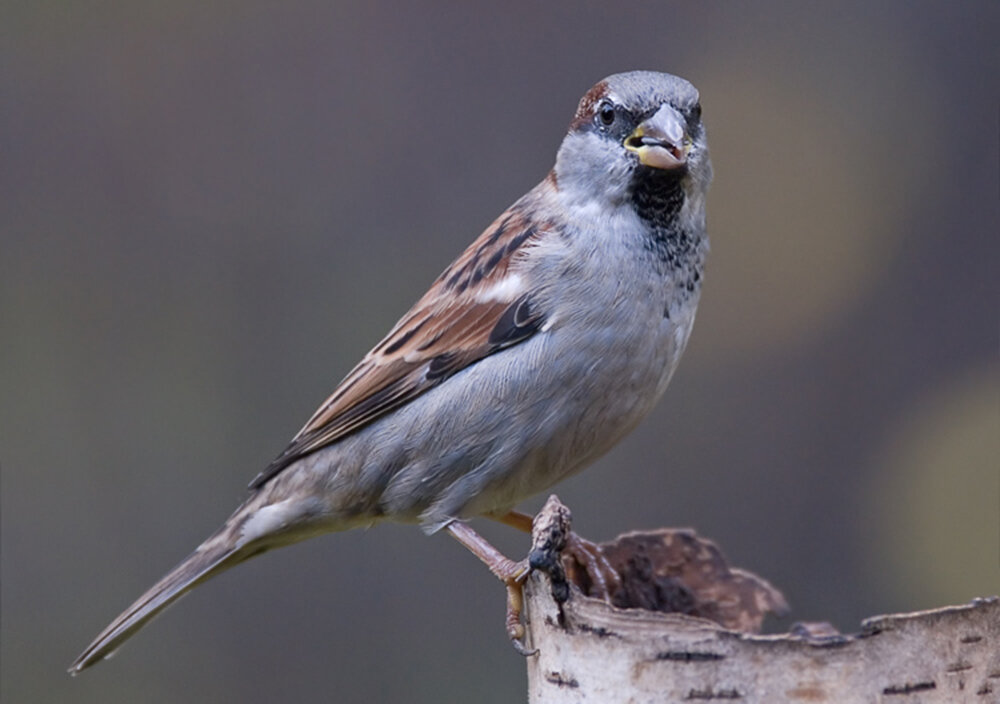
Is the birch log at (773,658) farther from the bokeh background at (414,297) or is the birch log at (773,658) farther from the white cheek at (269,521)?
the bokeh background at (414,297)

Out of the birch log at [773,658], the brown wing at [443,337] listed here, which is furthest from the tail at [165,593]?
the birch log at [773,658]

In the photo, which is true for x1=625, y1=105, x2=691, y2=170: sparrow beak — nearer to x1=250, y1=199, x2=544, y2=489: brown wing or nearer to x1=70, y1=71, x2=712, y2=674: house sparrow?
x1=70, y1=71, x2=712, y2=674: house sparrow

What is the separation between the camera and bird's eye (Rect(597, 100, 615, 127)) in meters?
2.57

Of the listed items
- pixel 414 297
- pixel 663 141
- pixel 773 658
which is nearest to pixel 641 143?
pixel 663 141

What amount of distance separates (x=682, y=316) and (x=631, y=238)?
197 mm

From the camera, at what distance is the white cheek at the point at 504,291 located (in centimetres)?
260

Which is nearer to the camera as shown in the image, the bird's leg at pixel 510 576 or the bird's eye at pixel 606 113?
the bird's leg at pixel 510 576

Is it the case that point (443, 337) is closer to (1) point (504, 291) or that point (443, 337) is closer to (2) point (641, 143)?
(1) point (504, 291)

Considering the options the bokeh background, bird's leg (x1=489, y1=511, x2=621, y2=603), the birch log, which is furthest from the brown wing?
the bokeh background

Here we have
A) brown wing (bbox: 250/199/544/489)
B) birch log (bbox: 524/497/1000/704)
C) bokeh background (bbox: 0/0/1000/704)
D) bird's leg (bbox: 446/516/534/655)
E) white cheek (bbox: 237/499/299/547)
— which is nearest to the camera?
birch log (bbox: 524/497/1000/704)

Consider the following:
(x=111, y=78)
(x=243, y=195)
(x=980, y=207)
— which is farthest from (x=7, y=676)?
(x=980, y=207)

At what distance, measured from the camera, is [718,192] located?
3885mm

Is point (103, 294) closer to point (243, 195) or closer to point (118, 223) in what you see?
point (118, 223)

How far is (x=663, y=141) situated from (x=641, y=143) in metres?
0.06
